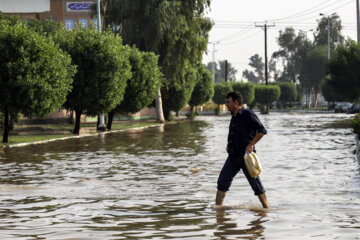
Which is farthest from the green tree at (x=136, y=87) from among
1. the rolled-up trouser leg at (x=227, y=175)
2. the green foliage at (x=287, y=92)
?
the green foliage at (x=287, y=92)

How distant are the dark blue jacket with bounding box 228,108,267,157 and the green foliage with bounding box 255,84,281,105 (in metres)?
112

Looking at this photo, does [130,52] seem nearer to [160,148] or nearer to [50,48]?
[50,48]

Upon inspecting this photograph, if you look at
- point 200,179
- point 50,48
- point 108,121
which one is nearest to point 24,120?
point 108,121

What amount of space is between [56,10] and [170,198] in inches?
2676

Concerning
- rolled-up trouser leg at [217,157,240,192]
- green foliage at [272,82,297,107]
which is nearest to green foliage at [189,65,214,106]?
green foliage at [272,82,297,107]

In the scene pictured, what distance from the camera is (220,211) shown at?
11219 mm

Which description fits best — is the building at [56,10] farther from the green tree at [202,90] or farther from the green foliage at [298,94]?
the green foliage at [298,94]

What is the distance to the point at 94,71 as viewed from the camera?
4062cm

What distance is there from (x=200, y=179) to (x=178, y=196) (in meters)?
3.00

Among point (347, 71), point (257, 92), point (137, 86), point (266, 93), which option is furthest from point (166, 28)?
point (257, 92)

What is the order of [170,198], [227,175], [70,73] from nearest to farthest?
1. [227,175]
2. [170,198]
3. [70,73]

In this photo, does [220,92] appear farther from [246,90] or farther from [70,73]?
[70,73]

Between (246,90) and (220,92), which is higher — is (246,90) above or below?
above

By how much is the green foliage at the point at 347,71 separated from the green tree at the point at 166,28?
13.2m
